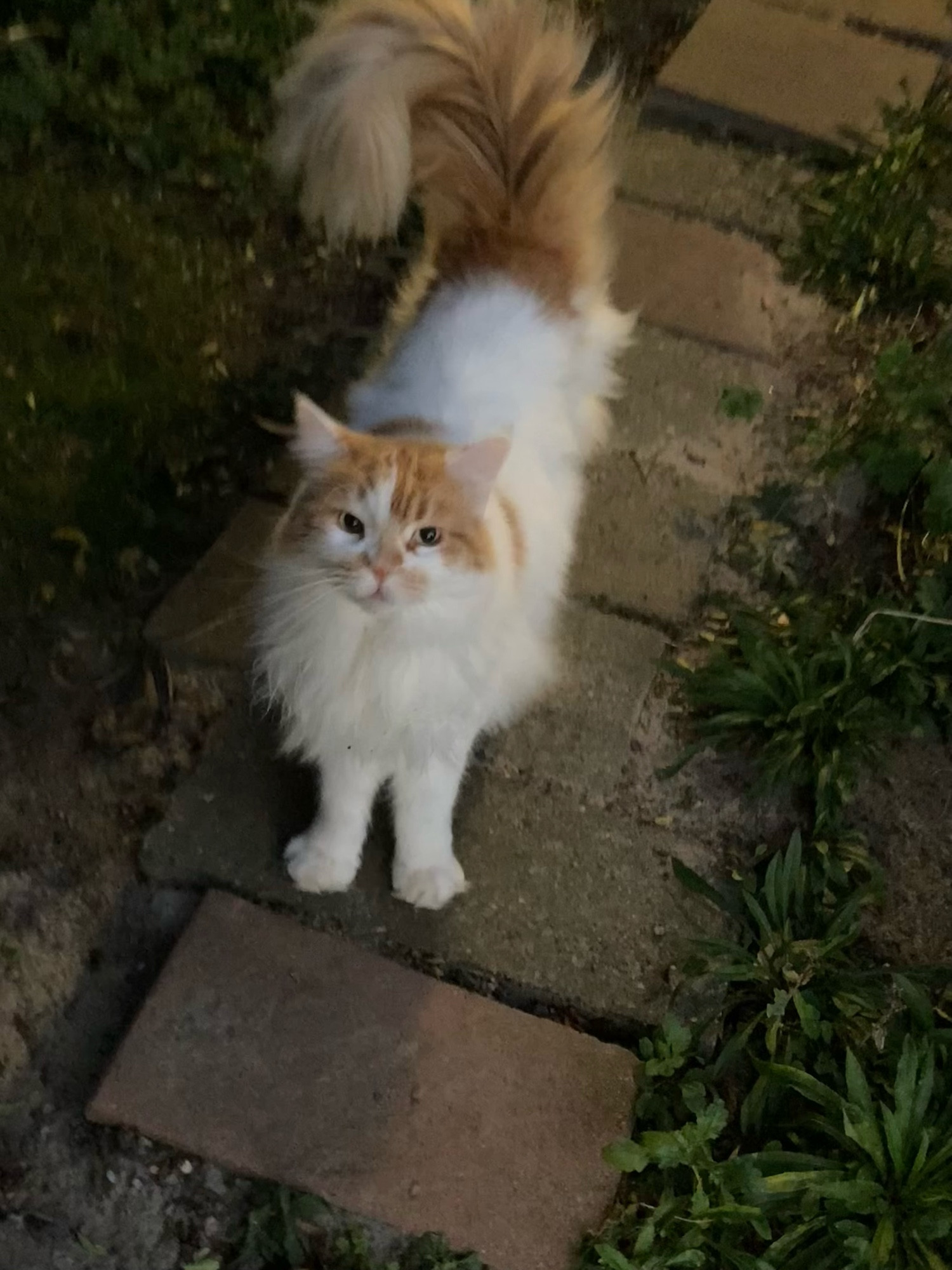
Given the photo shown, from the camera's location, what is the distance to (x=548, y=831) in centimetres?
187

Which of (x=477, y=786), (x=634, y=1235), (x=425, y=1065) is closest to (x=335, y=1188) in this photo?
(x=425, y=1065)

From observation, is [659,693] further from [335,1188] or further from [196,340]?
[196,340]

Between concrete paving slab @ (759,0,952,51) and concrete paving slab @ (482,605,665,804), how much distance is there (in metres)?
2.46

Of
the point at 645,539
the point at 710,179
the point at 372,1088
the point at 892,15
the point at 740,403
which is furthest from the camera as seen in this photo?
the point at 892,15

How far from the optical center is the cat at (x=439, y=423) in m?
1.41

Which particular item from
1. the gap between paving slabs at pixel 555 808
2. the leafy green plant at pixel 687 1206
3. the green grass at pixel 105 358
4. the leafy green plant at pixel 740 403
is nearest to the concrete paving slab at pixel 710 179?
the leafy green plant at pixel 740 403

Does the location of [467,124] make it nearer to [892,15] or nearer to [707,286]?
[707,286]

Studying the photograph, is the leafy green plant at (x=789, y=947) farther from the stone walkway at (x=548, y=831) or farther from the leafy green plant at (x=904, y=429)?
the leafy green plant at (x=904, y=429)

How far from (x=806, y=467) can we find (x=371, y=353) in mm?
961

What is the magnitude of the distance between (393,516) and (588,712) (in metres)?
0.75

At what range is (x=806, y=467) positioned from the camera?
2.43 m

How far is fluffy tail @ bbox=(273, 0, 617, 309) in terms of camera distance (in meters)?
1.85

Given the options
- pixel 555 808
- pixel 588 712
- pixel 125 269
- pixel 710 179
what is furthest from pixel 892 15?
pixel 555 808

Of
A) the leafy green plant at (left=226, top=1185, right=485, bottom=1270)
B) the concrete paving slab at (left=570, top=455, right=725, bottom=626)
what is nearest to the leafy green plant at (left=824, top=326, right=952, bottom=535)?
the concrete paving slab at (left=570, top=455, right=725, bottom=626)
